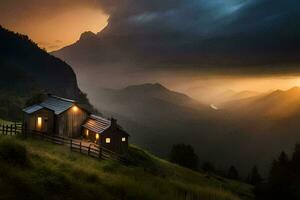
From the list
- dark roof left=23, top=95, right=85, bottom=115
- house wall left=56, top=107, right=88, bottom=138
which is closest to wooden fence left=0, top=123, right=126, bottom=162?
dark roof left=23, top=95, right=85, bottom=115

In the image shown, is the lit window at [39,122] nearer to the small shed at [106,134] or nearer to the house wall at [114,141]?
the small shed at [106,134]

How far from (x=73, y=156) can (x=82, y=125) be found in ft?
63.5

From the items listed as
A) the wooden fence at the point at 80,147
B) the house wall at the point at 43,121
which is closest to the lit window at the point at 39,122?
the house wall at the point at 43,121

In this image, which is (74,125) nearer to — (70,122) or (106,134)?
(70,122)

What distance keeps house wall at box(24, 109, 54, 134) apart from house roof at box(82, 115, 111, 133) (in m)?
5.57

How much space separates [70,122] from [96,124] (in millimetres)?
4830

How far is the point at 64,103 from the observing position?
58188 millimetres

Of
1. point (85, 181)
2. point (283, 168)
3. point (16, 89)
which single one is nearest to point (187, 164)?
point (283, 168)

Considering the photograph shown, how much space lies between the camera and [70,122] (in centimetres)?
5638

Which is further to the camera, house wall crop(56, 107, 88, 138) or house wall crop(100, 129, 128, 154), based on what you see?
house wall crop(56, 107, 88, 138)

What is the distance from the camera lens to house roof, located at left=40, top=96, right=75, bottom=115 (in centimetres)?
5583

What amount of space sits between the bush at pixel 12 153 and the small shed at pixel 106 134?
1171 inches

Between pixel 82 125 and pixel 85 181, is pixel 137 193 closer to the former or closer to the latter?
pixel 85 181

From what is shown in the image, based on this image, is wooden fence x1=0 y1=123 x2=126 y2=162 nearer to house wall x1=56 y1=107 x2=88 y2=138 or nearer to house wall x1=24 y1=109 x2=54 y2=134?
house wall x1=24 y1=109 x2=54 y2=134
